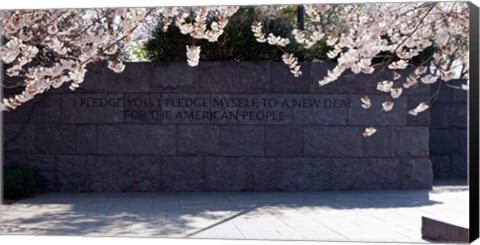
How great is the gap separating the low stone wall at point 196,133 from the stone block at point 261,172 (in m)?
0.01

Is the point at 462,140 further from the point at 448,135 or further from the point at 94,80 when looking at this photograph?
the point at 94,80

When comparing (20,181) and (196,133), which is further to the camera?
(196,133)

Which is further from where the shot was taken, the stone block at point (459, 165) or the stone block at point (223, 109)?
the stone block at point (459, 165)

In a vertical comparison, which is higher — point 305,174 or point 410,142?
point 410,142

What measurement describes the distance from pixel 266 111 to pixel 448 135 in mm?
3771

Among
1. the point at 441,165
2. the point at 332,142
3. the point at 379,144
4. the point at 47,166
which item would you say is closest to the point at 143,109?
the point at 47,166

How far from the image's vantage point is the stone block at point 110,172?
1016 cm

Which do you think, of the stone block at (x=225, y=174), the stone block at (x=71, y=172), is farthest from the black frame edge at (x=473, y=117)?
the stone block at (x=71, y=172)

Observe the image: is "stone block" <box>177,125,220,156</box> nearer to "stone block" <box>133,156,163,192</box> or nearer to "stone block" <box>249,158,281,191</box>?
"stone block" <box>133,156,163,192</box>

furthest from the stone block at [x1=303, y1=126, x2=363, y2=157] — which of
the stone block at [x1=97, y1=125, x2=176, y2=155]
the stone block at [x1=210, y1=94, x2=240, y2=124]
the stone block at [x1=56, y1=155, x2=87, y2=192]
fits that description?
the stone block at [x1=56, y1=155, x2=87, y2=192]

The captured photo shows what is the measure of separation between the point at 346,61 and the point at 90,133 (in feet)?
14.8

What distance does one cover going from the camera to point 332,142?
33.7 feet

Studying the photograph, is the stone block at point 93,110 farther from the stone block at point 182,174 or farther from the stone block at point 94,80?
the stone block at point 182,174

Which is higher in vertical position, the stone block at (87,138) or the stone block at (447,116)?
the stone block at (447,116)
